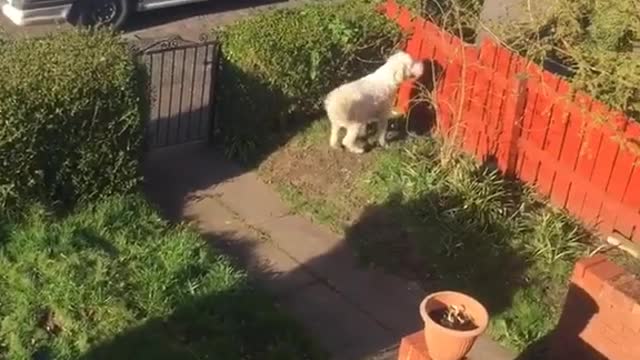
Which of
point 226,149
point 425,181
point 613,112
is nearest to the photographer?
point 613,112

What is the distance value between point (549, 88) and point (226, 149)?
310 cm

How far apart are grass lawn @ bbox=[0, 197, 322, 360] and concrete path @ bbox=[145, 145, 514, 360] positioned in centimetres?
36

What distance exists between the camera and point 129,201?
9.32m

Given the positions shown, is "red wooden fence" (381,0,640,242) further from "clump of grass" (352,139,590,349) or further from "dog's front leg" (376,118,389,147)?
"dog's front leg" (376,118,389,147)

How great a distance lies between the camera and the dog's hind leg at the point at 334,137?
10439mm

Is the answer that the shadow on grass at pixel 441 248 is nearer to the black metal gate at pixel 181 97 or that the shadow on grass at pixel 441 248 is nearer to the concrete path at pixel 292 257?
the concrete path at pixel 292 257

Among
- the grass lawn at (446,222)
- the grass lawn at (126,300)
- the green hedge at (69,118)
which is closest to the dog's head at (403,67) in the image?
the grass lawn at (446,222)

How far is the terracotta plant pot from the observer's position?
639 cm

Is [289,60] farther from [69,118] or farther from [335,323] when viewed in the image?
[335,323]

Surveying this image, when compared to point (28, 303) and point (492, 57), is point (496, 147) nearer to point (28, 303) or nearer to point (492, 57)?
point (492, 57)

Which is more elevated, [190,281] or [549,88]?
[549,88]

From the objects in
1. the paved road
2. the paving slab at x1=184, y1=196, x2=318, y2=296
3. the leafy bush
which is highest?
the leafy bush

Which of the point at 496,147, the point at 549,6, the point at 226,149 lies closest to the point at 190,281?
the point at 226,149

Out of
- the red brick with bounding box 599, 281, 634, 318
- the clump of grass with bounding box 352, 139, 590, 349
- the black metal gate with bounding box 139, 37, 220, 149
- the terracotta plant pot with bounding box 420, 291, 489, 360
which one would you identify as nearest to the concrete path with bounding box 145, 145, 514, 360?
the black metal gate with bounding box 139, 37, 220, 149
